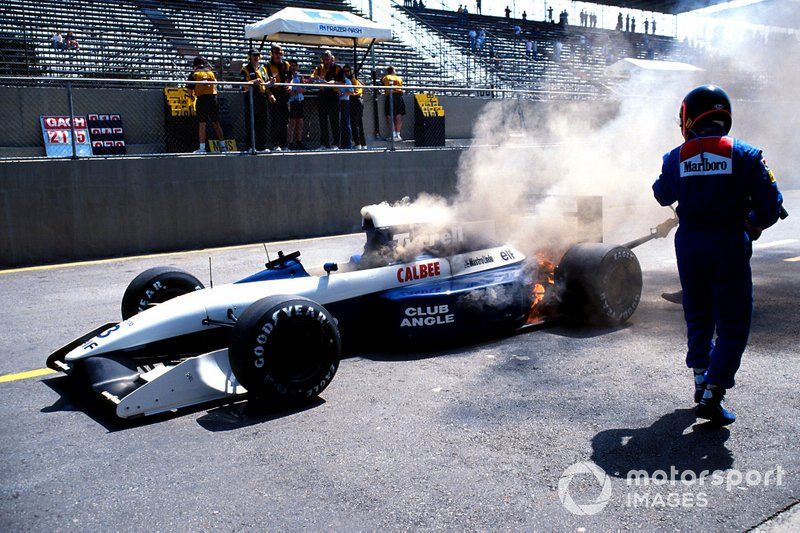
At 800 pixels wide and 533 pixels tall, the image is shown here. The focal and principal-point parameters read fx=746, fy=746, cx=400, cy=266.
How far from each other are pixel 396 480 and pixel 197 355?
1.94 m

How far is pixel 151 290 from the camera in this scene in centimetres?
571

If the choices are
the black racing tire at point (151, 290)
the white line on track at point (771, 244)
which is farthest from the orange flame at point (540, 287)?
the white line on track at point (771, 244)

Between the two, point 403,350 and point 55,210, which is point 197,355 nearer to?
point 403,350

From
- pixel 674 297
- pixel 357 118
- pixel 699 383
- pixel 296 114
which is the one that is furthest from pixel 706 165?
pixel 357 118

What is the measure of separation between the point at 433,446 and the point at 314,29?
1285cm

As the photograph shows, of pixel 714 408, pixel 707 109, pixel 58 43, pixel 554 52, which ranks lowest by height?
pixel 714 408

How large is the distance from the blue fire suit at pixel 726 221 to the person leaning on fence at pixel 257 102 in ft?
30.5

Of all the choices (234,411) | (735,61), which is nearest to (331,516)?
(234,411)

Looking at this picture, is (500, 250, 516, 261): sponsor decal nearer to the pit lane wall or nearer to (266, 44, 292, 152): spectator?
the pit lane wall

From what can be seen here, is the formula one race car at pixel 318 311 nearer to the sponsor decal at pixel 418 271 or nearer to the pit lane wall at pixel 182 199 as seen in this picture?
the sponsor decal at pixel 418 271

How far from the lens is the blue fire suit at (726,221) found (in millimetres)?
4109

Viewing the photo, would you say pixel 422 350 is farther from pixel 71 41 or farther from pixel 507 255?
pixel 71 41

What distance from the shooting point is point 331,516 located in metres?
3.28

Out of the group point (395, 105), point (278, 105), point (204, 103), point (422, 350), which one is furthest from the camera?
point (395, 105)
